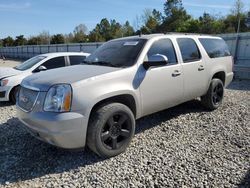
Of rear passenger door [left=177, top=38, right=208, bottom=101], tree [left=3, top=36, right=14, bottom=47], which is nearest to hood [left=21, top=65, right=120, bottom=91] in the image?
rear passenger door [left=177, top=38, right=208, bottom=101]

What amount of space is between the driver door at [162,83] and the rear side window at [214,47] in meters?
1.34

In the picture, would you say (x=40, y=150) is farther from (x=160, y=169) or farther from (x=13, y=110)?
(x=13, y=110)

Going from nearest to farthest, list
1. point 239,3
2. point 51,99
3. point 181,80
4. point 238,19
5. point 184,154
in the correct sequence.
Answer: point 51,99 < point 184,154 < point 181,80 < point 238,19 < point 239,3

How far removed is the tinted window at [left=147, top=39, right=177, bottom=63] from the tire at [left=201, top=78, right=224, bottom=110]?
1.57 meters

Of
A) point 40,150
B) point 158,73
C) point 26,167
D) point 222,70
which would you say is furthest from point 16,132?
point 222,70

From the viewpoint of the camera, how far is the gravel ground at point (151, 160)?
3.38 m

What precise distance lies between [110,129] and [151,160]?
2.54 feet

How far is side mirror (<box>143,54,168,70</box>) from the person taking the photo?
428 centimetres

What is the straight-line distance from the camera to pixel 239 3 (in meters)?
54.9

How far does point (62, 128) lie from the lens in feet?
11.2

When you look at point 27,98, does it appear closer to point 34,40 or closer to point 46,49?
point 46,49

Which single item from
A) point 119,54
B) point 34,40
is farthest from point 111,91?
point 34,40

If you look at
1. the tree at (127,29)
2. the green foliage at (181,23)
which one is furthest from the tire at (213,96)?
the tree at (127,29)

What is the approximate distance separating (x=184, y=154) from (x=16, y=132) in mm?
3255
